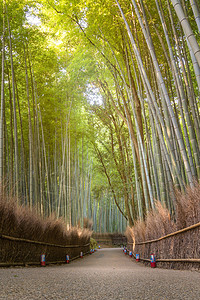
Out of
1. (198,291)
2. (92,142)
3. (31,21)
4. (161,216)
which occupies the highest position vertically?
(31,21)

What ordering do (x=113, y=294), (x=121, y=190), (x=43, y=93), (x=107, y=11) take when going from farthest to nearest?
(x=121, y=190) → (x=43, y=93) → (x=107, y=11) → (x=113, y=294)

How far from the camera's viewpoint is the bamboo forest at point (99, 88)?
3.37 meters

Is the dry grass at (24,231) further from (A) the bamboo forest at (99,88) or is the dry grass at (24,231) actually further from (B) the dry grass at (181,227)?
(B) the dry grass at (181,227)

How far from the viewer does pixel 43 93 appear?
22.4 ft

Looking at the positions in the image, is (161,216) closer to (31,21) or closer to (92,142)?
(31,21)

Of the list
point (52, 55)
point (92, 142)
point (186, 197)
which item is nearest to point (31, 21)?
point (52, 55)

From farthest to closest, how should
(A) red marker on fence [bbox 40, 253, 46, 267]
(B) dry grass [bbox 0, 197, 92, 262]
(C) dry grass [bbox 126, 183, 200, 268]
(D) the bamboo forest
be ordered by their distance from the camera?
(A) red marker on fence [bbox 40, 253, 46, 267], (D) the bamboo forest, (B) dry grass [bbox 0, 197, 92, 262], (C) dry grass [bbox 126, 183, 200, 268]

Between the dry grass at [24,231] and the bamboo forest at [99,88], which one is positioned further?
the bamboo forest at [99,88]

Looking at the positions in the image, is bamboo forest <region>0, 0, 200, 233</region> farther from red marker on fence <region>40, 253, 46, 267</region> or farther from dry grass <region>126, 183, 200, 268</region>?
red marker on fence <region>40, 253, 46, 267</region>

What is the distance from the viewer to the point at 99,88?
8.30 m

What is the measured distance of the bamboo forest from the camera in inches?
133

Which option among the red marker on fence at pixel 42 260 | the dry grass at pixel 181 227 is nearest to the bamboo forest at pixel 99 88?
the dry grass at pixel 181 227

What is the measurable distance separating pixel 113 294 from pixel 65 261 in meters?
3.92

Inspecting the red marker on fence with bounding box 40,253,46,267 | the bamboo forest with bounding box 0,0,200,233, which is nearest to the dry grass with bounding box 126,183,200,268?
the bamboo forest with bounding box 0,0,200,233
